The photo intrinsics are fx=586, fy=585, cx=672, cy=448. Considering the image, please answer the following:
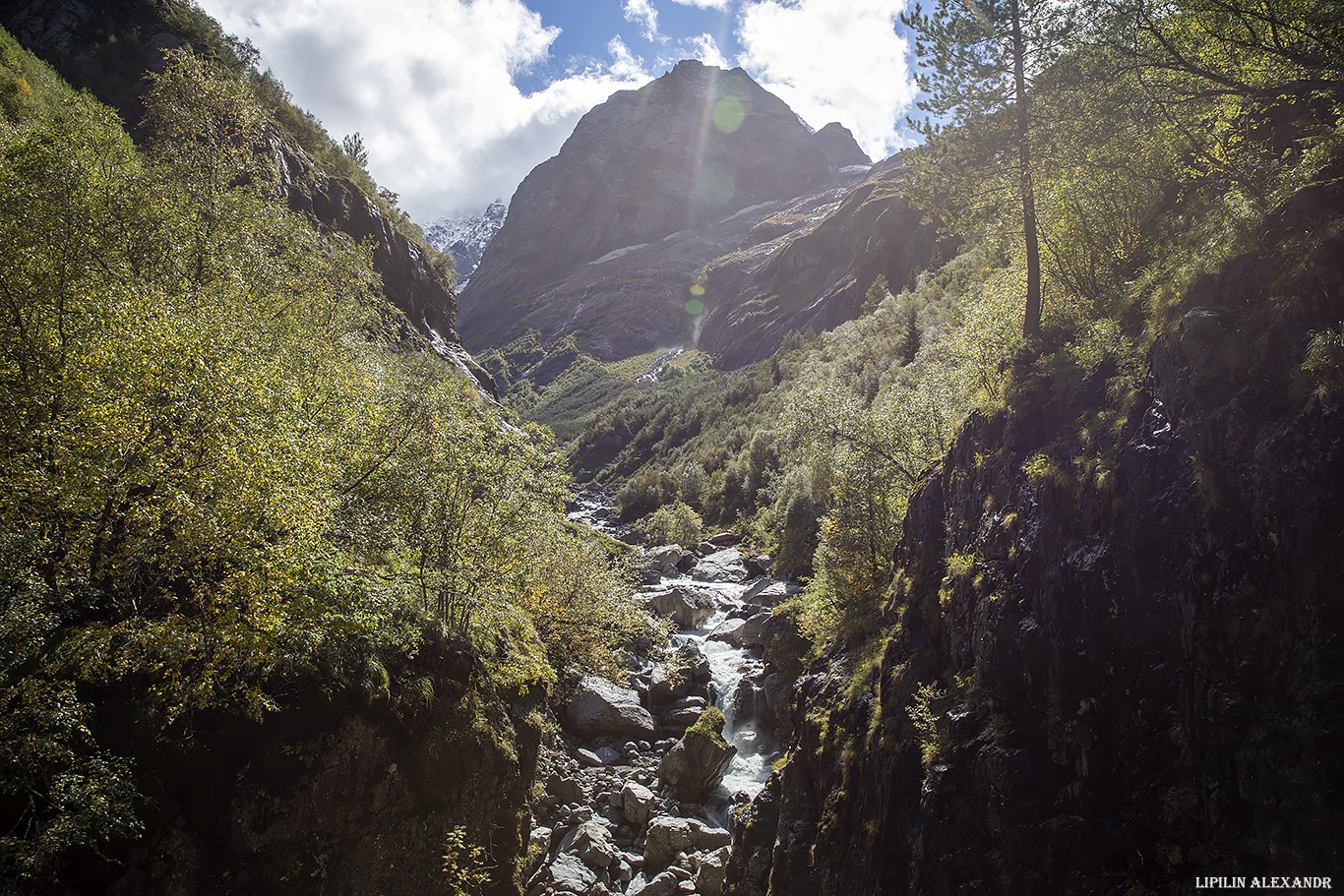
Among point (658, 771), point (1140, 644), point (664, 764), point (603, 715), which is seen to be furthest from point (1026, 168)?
point (603, 715)

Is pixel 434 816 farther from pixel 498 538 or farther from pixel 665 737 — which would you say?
pixel 665 737

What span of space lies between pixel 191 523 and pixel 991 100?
76.0ft

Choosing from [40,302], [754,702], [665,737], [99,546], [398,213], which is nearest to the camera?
[99,546]

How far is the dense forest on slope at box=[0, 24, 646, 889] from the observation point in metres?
8.73

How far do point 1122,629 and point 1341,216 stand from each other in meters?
8.52

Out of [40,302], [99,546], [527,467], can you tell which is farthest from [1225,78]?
[40,302]

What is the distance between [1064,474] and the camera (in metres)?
13.8

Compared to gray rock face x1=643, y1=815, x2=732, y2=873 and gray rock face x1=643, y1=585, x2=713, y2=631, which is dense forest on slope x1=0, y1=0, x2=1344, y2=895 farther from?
gray rock face x1=643, y1=585, x2=713, y2=631

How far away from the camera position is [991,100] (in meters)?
18.4

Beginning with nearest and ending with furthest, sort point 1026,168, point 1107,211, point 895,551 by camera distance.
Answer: point 1026,168 < point 1107,211 < point 895,551

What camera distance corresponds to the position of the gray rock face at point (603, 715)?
2550 cm

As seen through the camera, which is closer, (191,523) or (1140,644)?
(191,523)

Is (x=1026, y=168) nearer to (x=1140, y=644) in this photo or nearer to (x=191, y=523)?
(x=1140, y=644)

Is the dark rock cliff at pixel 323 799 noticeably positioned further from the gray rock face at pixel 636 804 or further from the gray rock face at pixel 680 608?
the gray rock face at pixel 680 608
